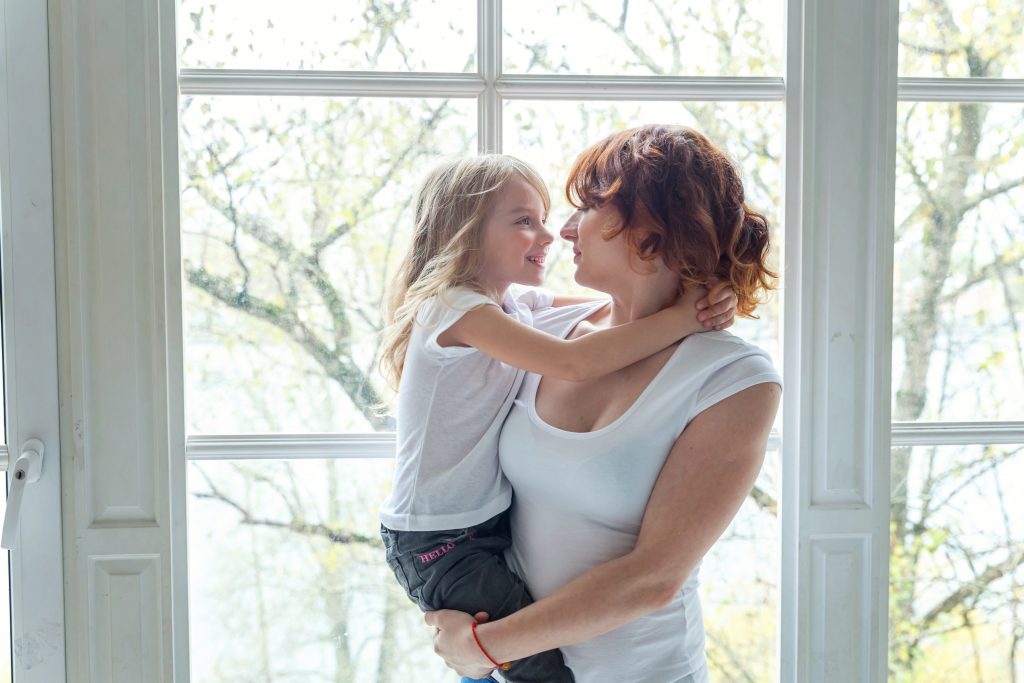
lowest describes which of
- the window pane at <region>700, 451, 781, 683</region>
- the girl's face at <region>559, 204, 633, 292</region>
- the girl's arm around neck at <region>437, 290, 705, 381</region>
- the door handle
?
the window pane at <region>700, 451, 781, 683</region>

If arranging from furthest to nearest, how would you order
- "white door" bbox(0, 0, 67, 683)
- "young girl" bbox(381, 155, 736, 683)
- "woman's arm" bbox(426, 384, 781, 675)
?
"white door" bbox(0, 0, 67, 683), "young girl" bbox(381, 155, 736, 683), "woman's arm" bbox(426, 384, 781, 675)

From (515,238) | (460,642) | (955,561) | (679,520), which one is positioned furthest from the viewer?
(955,561)

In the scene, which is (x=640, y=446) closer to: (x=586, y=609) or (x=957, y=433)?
(x=586, y=609)

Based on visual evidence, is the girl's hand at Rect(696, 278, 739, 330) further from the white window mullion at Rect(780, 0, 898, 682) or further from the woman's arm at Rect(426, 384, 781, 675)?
the white window mullion at Rect(780, 0, 898, 682)

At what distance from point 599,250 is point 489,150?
0.40m

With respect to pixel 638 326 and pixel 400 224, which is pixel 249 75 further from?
pixel 638 326

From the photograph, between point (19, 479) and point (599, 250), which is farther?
point (19, 479)

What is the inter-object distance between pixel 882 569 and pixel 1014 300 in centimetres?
62

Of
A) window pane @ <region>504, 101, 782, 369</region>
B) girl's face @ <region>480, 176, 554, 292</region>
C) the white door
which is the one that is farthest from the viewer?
window pane @ <region>504, 101, 782, 369</region>

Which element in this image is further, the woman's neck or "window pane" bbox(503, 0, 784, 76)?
"window pane" bbox(503, 0, 784, 76)

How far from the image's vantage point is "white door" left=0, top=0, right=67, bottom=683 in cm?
133

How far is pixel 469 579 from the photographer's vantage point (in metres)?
1.15

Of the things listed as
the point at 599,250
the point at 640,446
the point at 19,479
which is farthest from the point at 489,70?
the point at 19,479

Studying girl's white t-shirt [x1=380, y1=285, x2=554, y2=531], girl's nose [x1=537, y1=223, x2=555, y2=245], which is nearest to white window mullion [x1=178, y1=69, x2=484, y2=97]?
girl's nose [x1=537, y1=223, x2=555, y2=245]
